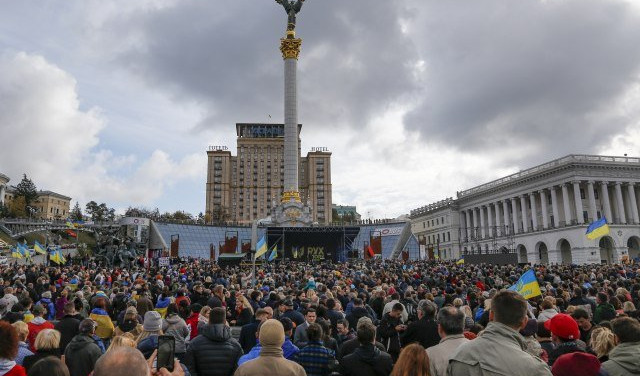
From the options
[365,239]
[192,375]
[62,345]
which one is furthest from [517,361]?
[365,239]

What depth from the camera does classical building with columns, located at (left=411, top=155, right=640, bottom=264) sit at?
67750 millimetres

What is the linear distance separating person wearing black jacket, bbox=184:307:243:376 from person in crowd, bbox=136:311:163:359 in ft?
2.88

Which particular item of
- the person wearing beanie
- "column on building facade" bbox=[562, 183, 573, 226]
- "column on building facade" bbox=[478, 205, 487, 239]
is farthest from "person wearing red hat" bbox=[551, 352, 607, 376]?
"column on building facade" bbox=[478, 205, 487, 239]

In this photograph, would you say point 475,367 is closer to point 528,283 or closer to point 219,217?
point 528,283

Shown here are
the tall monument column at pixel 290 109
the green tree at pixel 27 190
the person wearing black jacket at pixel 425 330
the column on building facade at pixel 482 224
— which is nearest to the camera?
the person wearing black jacket at pixel 425 330

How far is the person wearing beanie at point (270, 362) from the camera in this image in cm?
441

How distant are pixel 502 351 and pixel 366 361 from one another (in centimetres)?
249

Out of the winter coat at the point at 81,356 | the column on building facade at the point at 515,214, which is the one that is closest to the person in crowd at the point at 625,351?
the winter coat at the point at 81,356

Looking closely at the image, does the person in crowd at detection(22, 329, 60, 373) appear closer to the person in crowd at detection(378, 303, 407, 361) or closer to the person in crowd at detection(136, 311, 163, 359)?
the person in crowd at detection(136, 311, 163, 359)

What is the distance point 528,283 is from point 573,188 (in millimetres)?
67964

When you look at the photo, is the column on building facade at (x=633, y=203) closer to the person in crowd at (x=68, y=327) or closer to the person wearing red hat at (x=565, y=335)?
the person wearing red hat at (x=565, y=335)

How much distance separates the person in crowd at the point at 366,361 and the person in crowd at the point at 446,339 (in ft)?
2.56

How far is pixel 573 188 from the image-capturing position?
71375mm

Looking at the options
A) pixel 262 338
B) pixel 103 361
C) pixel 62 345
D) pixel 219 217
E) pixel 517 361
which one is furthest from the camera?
pixel 219 217
